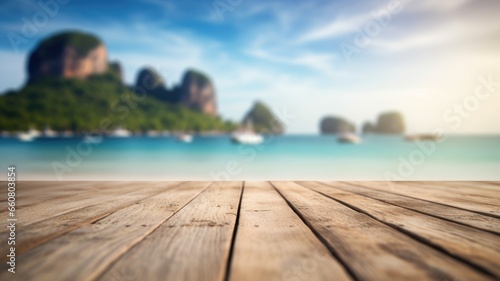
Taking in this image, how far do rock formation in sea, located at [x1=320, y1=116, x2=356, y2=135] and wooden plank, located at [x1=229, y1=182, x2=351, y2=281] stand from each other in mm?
101895

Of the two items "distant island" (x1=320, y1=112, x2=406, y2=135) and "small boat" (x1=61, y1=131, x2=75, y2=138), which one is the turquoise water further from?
"distant island" (x1=320, y1=112, x2=406, y2=135)

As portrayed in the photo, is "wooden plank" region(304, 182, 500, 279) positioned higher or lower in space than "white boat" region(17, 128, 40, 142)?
lower

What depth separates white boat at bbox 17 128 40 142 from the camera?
4659 cm

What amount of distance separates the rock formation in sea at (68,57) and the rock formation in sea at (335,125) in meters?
68.0

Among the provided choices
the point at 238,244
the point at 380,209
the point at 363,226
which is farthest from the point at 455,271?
the point at 380,209

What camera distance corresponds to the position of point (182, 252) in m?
0.80

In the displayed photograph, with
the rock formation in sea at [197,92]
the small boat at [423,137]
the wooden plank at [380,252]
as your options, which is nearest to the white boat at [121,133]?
the rock formation in sea at [197,92]

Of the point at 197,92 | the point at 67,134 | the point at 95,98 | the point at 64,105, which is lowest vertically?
the point at 67,134

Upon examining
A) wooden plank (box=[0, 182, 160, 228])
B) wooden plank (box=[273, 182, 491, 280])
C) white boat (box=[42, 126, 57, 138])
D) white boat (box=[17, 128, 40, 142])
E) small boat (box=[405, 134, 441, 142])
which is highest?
white boat (box=[42, 126, 57, 138])

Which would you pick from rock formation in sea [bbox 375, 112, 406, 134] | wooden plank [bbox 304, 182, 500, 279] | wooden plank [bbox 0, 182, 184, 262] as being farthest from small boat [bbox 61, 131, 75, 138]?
rock formation in sea [bbox 375, 112, 406, 134]

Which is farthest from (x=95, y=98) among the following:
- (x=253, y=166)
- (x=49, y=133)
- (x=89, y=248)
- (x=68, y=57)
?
(x=89, y=248)

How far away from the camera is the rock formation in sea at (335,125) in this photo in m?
99.3

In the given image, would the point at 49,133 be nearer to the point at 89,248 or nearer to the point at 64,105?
the point at 64,105

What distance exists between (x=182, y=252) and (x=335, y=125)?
104 m
